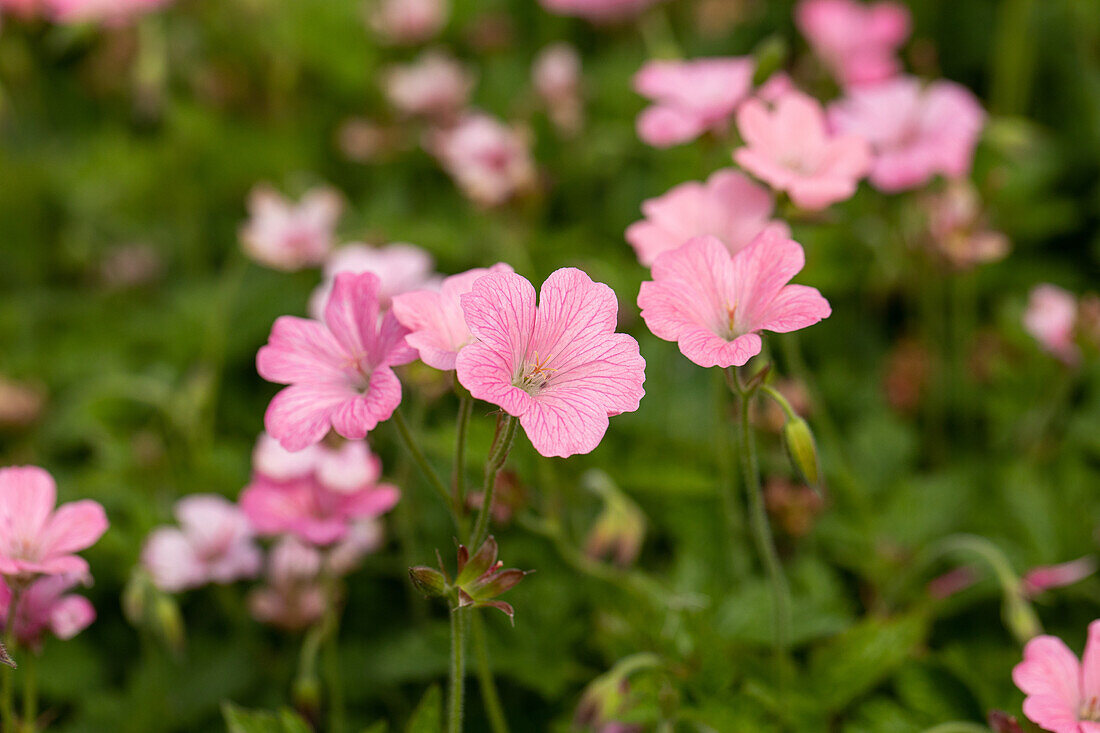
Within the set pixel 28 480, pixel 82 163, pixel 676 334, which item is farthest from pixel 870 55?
pixel 82 163

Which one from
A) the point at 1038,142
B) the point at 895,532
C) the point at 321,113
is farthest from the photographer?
the point at 321,113

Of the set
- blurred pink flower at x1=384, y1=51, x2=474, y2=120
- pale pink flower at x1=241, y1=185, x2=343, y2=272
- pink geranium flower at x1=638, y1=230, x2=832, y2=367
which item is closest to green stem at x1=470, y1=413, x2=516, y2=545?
pink geranium flower at x1=638, y1=230, x2=832, y2=367

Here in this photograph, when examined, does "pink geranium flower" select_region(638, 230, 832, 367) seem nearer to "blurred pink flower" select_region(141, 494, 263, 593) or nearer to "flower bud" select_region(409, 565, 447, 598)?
"flower bud" select_region(409, 565, 447, 598)

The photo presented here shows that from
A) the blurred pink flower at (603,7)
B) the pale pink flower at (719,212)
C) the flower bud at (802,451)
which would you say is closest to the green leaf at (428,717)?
the flower bud at (802,451)

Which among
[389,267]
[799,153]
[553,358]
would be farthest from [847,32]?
[553,358]

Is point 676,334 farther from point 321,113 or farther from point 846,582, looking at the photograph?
point 321,113

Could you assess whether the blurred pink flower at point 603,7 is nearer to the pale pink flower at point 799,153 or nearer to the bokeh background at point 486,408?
the bokeh background at point 486,408

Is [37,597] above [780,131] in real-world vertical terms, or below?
below
